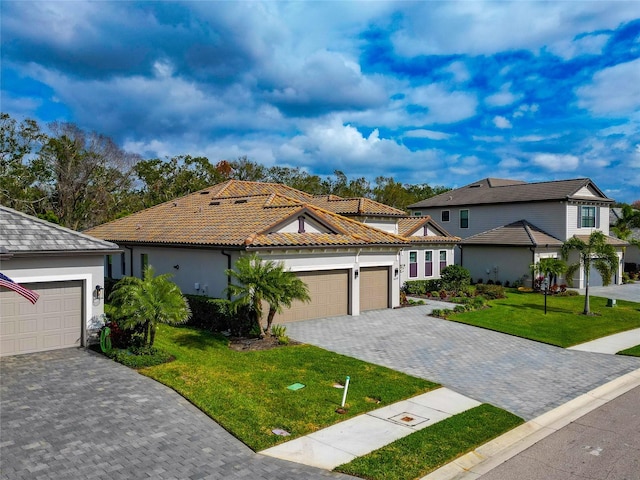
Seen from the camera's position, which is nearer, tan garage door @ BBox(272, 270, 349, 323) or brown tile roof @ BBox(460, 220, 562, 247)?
tan garage door @ BBox(272, 270, 349, 323)

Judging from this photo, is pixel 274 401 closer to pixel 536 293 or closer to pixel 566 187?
pixel 536 293

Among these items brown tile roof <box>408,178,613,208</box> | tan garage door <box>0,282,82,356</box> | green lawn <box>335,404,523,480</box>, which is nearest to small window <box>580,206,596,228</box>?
brown tile roof <box>408,178,613,208</box>

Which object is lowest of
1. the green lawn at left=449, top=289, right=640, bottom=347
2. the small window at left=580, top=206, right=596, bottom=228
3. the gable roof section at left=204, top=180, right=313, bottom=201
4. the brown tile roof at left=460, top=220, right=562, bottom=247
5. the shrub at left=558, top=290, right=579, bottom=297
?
the green lawn at left=449, top=289, right=640, bottom=347

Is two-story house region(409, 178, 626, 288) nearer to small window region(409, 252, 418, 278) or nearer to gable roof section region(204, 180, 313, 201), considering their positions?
small window region(409, 252, 418, 278)

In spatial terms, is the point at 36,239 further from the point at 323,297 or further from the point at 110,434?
the point at 323,297

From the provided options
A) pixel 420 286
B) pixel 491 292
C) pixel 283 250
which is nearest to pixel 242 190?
pixel 420 286

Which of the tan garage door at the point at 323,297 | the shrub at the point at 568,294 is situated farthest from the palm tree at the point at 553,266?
the tan garage door at the point at 323,297

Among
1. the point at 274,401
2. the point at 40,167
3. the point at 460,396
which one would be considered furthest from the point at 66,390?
the point at 40,167

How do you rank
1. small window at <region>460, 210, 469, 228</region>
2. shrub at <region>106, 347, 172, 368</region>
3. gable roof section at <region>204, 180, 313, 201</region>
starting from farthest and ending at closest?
small window at <region>460, 210, 469, 228</region>, gable roof section at <region>204, 180, 313, 201</region>, shrub at <region>106, 347, 172, 368</region>
